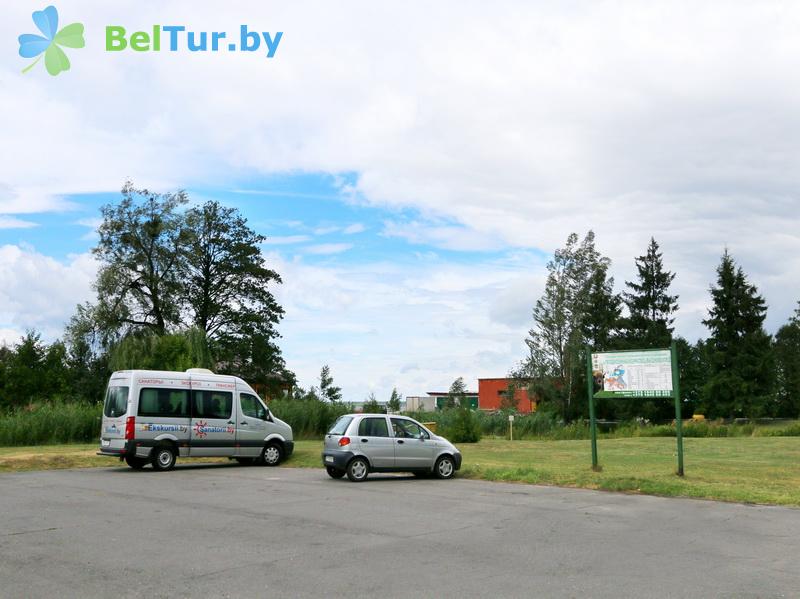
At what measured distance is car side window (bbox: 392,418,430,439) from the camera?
19.4 m

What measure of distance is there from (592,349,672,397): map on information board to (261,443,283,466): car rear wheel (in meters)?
9.72

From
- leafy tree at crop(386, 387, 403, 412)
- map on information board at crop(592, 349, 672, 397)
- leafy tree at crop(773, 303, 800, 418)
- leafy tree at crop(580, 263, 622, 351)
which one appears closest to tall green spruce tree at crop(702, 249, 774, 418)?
leafy tree at crop(773, 303, 800, 418)

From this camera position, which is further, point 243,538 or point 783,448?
point 783,448

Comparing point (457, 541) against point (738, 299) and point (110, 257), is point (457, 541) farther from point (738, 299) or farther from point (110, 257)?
point (738, 299)

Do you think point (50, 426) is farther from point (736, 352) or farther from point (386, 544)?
point (736, 352)

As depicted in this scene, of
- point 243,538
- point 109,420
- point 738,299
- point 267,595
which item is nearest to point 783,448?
point 109,420

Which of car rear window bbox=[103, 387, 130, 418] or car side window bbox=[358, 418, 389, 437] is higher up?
car rear window bbox=[103, 387, 130, 418]

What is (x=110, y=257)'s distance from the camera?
5747 centimetres

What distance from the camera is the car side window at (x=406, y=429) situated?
19375mm

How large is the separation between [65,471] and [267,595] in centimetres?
1715

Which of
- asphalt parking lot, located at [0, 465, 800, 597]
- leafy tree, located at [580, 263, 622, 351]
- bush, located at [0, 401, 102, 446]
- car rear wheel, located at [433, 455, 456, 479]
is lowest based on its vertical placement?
asphalt parking lot, located at [0, 465, 800, 597]

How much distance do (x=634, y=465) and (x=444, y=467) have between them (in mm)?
6436

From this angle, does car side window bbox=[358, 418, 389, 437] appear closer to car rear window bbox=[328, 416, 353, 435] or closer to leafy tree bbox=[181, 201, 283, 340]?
car rear window bbox=[328, 416, 353, 435]

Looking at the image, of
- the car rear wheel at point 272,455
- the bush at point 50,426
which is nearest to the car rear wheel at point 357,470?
the car rear wheel at point 272,455
